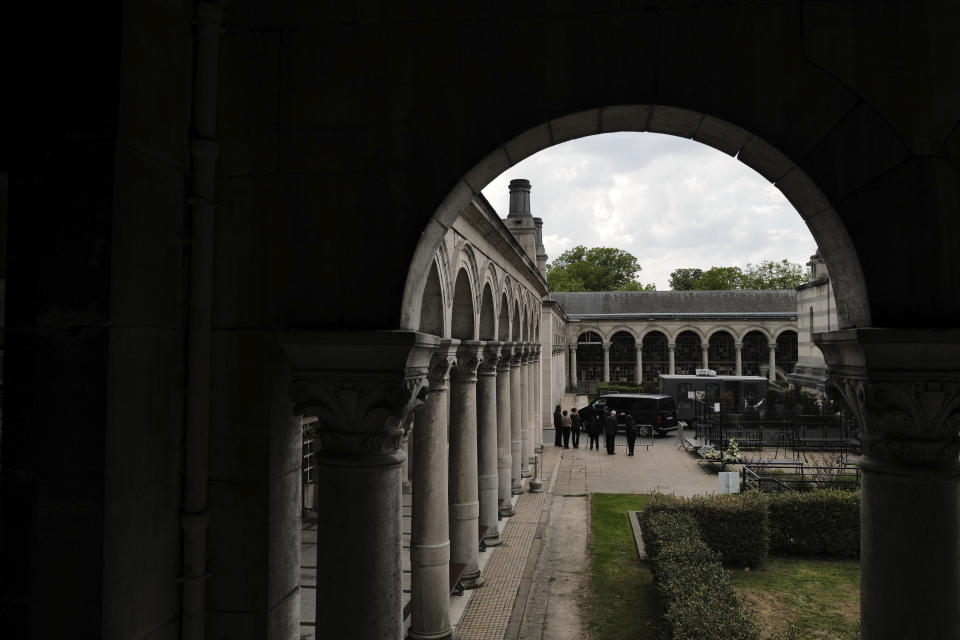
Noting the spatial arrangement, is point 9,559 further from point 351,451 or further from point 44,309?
point 351,451

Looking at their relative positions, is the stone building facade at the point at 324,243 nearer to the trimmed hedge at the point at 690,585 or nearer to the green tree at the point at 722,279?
the trimmed hedge at the point at 690,585

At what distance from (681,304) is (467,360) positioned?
54.5 m

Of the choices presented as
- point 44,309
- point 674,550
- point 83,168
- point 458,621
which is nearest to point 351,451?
point 44,309

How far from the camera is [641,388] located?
162 ft

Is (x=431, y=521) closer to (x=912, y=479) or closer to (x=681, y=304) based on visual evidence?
(x=912, y=479)

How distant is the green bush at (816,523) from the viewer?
13234mm

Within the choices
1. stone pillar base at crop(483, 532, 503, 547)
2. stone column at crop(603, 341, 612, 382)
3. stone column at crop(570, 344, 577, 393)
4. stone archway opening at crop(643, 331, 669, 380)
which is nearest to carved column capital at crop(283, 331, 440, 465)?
stone pillar base at crop(483, 532, 503, 547)

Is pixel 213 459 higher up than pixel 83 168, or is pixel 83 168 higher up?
pixel 83 168

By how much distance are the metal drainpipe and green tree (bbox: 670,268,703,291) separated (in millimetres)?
93551

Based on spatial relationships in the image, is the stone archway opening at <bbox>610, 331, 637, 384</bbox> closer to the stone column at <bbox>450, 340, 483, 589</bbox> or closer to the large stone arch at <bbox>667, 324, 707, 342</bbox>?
the large stone arch at <bbox>667, 324, 707, 342</bbox>

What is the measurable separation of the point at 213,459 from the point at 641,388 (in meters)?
47.7

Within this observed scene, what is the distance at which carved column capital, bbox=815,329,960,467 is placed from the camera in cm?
342

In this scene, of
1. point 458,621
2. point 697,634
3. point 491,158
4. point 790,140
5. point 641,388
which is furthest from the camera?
point 641,388

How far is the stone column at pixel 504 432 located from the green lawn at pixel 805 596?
5710 mm
